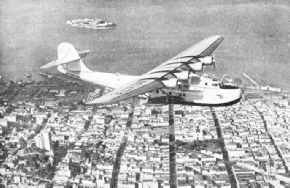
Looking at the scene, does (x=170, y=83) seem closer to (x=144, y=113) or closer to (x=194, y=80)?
(x=194, y=80)

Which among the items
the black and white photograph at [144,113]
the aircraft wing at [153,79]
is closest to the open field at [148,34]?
the black and white photograph at [144,113]

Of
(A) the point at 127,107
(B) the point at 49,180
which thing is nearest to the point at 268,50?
(A) the point at 127,107

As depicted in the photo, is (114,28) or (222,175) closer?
(222,175)

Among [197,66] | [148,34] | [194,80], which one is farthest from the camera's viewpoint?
[148,34]

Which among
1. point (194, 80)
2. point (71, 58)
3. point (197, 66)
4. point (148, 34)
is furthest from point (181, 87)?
point (148, 34)

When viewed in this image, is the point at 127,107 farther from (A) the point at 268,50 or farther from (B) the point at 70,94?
(A) the point at 268,50

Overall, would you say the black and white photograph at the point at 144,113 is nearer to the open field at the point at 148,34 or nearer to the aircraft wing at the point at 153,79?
the aircraft wing at the point at 153,79
